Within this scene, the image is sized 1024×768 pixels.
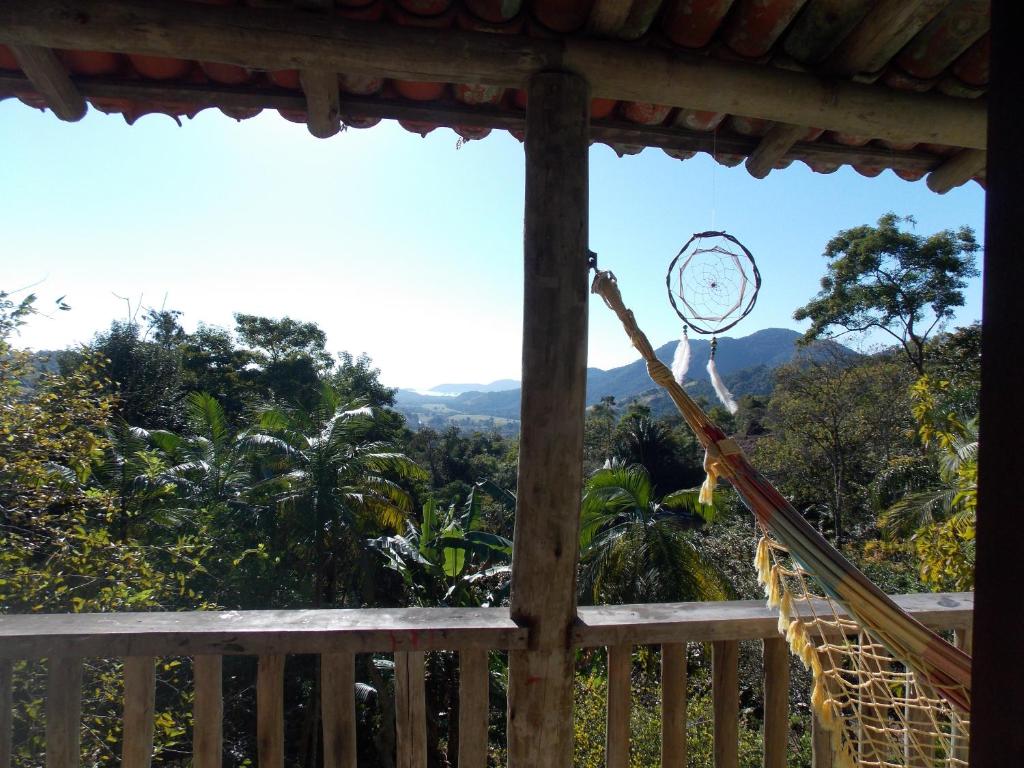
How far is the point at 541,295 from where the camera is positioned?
1554 mm

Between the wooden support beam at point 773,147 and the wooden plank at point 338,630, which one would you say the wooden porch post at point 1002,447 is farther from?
the wooden support beam at point 773,147

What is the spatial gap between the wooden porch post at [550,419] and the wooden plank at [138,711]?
2.80ft

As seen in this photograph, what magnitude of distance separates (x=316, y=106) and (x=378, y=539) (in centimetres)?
→ 1075

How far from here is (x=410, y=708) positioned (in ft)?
5.14

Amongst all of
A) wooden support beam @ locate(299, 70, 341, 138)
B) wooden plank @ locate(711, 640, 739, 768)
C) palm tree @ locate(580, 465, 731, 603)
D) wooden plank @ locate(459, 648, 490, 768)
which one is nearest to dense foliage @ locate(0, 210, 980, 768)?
palm tree @ locate(580, 465, 731, 603)

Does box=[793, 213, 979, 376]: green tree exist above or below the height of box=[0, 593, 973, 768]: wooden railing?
above

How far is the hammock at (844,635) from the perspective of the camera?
1.27 meters

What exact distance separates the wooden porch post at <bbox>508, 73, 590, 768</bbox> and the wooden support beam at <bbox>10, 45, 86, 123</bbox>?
1.24 m

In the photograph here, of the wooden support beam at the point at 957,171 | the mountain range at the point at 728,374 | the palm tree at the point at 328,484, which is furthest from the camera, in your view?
the mountain range at the point at 728,374

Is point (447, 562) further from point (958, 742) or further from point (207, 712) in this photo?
point (958, 742)

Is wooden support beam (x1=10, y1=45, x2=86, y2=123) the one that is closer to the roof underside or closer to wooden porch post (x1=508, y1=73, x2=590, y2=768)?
the roof underside

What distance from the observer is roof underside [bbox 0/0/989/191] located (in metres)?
1.50

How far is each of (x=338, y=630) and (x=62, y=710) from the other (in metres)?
0.66

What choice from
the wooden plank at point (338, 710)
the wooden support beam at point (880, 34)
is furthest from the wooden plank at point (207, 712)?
the wooden support beam at point (880, 34)
